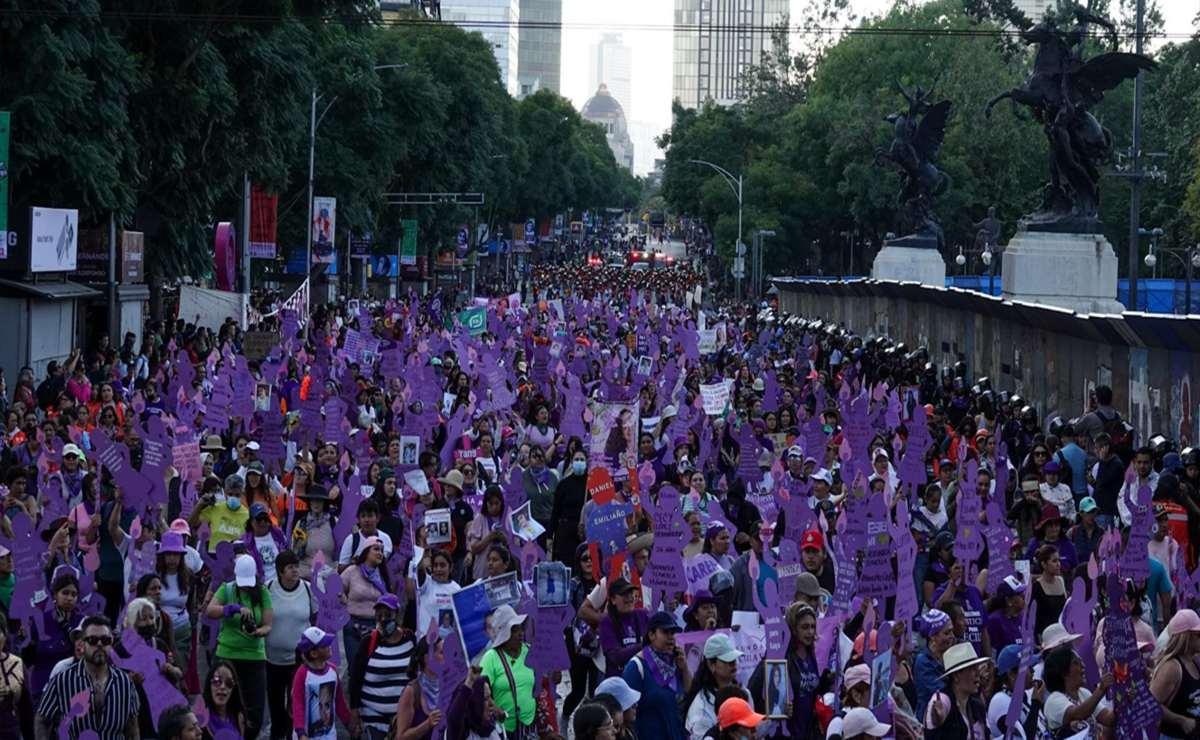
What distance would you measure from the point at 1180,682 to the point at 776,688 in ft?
5.27

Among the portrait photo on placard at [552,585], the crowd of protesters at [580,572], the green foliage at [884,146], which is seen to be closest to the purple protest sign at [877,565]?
the crowd of protesters at [580,572]

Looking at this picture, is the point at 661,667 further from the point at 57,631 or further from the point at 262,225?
the point at 262,225

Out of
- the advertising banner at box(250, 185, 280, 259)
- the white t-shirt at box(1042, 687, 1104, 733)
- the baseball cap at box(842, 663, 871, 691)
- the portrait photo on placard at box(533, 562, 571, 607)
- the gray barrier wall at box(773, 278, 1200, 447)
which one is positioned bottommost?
the white t-shirt at box(1042, 687, 1104, 733)

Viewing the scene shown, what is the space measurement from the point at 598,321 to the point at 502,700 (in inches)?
1409

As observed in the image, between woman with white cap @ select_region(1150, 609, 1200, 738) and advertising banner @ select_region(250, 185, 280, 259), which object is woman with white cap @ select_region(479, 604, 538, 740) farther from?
advertising banner @ select_region(250, 185, 280, 259)

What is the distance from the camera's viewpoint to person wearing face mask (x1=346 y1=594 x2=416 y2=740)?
1013 cm

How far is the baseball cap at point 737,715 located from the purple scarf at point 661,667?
4.09 feet

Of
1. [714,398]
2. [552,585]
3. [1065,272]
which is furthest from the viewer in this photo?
[1065,272]

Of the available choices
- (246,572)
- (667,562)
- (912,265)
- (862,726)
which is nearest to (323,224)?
(912,265)

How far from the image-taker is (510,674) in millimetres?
9398

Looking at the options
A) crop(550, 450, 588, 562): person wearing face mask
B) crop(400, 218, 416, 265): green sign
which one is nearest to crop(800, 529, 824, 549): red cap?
crop(550, 450, 588, 562): person wearing face mask

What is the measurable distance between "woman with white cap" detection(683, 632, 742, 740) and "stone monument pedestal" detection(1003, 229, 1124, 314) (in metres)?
24.7

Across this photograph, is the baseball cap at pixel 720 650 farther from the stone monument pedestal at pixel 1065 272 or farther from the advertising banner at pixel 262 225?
the advertising banner at pixel 262 225

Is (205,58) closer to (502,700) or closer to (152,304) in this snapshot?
(152,304)
